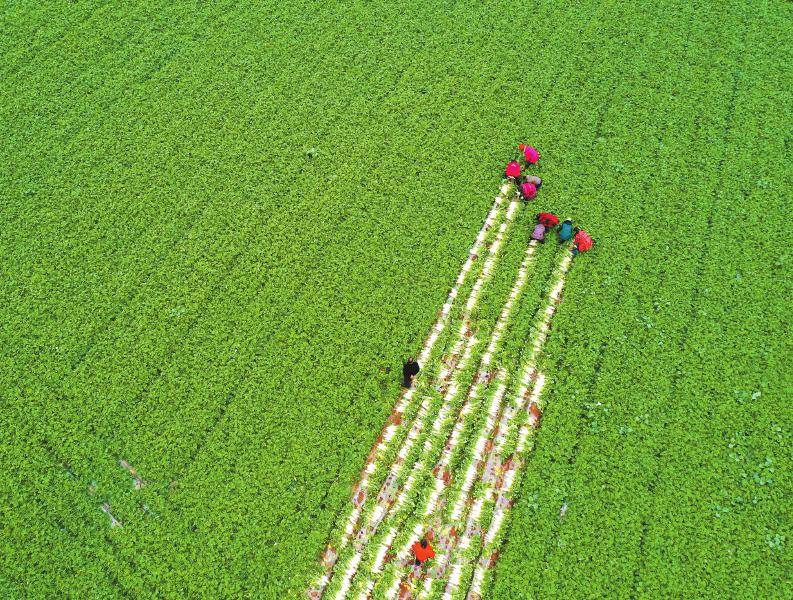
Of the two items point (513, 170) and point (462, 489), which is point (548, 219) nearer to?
point (513, 170)

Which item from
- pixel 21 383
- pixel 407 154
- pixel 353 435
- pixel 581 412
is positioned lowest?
pixel 21 383

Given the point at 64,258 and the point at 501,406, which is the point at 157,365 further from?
the point at 501,406

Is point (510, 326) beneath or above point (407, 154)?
beneath

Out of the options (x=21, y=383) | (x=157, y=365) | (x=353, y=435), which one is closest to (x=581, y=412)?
(x=353, y=435)

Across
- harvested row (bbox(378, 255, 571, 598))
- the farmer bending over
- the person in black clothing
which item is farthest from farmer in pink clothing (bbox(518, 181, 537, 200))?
the person in black clothing

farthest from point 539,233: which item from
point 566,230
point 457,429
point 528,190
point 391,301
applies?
point 457,429

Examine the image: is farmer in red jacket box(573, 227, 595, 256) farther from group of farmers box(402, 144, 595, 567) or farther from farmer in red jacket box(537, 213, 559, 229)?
farmer in red jacket box(537, 213, 559, 229)
